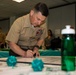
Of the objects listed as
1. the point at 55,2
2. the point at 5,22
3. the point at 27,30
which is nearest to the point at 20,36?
the point at 27,30

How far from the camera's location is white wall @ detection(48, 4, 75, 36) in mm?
7479

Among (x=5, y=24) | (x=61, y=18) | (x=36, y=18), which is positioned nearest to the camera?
(x=36, y=18)

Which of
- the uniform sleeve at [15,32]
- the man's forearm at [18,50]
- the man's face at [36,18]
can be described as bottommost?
the man's forearm at [18,50]

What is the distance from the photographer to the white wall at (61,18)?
24.5 feet

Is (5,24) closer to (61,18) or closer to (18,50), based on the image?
(61,18)

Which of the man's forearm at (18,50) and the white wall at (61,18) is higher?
the white wall at (61,18)

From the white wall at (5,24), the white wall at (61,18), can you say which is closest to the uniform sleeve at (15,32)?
the white wall at (61,18)

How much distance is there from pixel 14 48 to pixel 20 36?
131 millimetres

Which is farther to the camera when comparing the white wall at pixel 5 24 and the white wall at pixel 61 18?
the white wall at pixel 5 24

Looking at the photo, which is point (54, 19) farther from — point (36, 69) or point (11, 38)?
point (36, 69)

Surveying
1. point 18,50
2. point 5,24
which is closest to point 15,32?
point 18,50

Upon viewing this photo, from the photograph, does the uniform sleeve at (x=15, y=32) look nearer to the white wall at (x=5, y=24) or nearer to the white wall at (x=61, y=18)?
the white wall at (x=61, y=18)

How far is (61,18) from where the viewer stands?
25.8ft

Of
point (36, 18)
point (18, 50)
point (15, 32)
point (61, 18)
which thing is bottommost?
point (18, 50)
